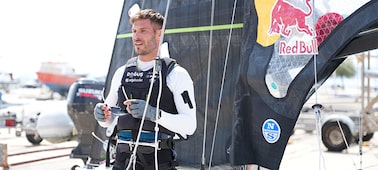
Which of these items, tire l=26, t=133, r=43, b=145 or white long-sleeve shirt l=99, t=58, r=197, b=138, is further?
tire l=26, t=133, r=43, b=145

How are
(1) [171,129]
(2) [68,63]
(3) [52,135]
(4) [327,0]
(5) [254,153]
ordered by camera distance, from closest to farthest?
1. (1) [171,129]
2. (4) [327,0]
3. (5) [254,153]
4. (3) [52,135]
5. (2) [68,63]

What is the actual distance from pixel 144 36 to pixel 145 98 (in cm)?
38

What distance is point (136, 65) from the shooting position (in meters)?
3.18

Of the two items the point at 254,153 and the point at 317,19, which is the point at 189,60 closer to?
the point at 254,153

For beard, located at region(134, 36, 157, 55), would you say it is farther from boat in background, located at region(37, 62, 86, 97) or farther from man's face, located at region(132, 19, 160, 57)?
boat in background, located at region(37, 62, 86, 97)

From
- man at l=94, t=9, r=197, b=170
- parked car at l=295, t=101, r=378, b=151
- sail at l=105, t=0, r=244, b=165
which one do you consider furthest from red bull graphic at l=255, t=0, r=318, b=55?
parked car at l=295, t=101, r=378, b=151

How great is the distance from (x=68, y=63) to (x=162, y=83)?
47.1 meters

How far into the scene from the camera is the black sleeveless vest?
3002 mm

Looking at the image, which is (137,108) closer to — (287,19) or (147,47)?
(147,47)

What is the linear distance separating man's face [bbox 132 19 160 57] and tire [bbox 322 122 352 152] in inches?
395

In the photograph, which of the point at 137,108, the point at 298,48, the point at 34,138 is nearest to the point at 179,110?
the point at 137,108

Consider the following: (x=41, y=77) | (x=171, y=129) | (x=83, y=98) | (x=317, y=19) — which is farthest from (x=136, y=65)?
(x=41, y=77)

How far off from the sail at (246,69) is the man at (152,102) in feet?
4.16

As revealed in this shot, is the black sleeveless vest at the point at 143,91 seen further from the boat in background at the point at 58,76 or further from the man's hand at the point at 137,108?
the boat in background at the point at 58,76
